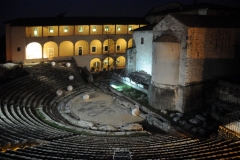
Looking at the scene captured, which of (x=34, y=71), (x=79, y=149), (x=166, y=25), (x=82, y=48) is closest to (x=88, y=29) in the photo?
(x=82, y=48)

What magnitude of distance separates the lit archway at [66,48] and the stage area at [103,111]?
14.1m

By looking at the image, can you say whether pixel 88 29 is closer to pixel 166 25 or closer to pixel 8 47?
pixel 8 47

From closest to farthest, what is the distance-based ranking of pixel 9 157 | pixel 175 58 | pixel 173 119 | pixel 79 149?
1. pixel 9 157
2. pixel 79 149
3. pixel 173 119
4. pixel 175 58

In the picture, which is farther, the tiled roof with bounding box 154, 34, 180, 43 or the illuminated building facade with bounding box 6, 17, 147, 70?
the illuminated building facade with bounding box 6, 17, 147, 70

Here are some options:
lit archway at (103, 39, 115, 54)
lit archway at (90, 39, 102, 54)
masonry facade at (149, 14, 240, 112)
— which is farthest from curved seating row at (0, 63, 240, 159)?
lit archway at (103, 39, 115, 54)

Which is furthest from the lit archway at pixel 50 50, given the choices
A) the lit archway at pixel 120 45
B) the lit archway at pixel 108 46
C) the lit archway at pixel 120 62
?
the lit archway at pixel 120 62

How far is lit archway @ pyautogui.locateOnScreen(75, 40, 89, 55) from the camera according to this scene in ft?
155

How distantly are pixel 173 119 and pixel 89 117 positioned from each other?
27.3 feet

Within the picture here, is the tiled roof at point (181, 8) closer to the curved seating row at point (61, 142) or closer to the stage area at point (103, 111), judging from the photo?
the stage area at point (103, 111)

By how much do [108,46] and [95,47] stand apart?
7.57ft

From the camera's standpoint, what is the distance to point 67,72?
1543 inches

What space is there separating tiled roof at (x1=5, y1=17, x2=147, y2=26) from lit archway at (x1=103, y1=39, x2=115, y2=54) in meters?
3.48

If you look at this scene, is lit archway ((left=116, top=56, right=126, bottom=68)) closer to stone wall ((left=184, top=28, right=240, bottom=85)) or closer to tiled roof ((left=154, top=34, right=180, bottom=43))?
→ tiled roof ((left=154, top=34, right=180, bottom=43))

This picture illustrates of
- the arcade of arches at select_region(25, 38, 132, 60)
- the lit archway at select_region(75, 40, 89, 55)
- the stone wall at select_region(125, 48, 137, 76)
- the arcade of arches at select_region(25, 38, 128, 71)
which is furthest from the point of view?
the lit archway at select_region(75, 40, 89, 55)
